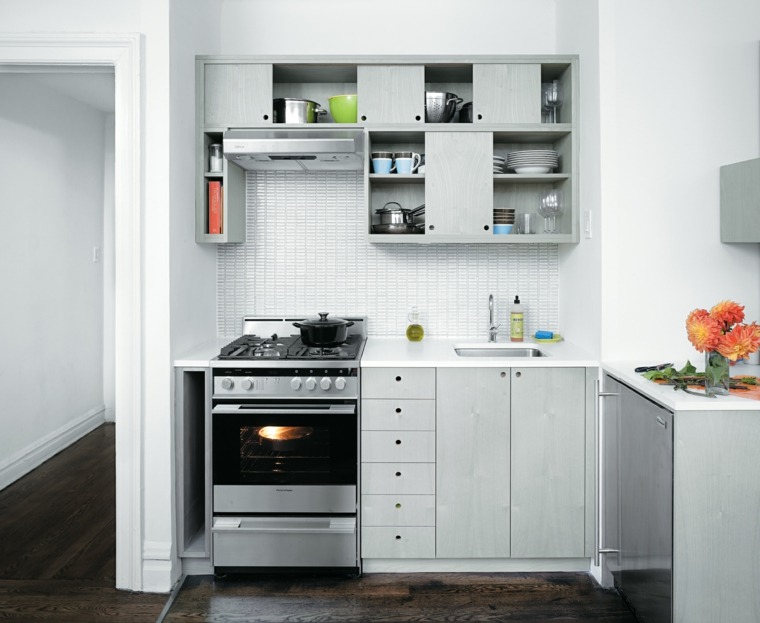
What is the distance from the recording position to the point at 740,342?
1919 millimetres

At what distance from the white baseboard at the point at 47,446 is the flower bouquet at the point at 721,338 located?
363 centimetres

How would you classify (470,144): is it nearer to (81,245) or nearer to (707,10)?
(707,10)

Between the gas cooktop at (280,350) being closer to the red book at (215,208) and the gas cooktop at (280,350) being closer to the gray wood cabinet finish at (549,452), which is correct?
the red book at (215,208)

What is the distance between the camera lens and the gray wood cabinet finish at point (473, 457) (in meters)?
2.65

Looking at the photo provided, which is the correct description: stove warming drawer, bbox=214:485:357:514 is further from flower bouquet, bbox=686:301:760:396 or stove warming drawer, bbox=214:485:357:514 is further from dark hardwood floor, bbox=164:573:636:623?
flower bouquet, bbox=686:301:760:396

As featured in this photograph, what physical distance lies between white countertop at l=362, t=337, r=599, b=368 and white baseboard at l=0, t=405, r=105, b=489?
230 cm

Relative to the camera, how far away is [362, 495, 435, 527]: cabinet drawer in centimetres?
267

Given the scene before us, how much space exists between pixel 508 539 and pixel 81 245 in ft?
11.6

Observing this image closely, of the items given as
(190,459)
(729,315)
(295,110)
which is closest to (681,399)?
(729,315)

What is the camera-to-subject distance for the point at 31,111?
12.6 feet

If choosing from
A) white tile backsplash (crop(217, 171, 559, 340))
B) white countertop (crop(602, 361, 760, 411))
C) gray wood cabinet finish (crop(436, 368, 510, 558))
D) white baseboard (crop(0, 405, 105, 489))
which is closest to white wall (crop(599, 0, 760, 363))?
white countertop (crop(602, 361, 760, 411))

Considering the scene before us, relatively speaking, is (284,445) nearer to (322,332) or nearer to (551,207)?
(322,332)

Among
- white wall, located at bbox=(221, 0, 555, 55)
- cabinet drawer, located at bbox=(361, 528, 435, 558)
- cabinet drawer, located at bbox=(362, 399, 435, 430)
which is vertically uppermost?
white wall, located at bbox=(221, 0, 555, 55)

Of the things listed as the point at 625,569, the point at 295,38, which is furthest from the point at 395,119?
the point at 625,569
